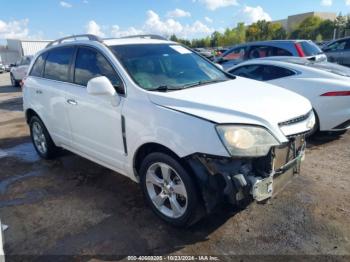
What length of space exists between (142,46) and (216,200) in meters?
2.19

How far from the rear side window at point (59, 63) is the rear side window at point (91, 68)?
0.26m

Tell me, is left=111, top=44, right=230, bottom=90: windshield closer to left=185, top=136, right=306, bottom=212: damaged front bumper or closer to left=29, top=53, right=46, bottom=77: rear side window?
left=185, top=136, right=306, bottom=212: damaged front bumper

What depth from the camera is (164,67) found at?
384cm

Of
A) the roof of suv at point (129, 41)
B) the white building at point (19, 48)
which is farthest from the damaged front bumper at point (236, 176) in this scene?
the white building at point (19, 48)

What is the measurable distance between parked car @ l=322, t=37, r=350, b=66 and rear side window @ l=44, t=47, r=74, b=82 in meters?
11.7

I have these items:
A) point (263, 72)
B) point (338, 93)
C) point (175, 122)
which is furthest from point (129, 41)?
point (338, 93)

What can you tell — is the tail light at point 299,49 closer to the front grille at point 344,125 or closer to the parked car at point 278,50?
the parked car at point 278,50

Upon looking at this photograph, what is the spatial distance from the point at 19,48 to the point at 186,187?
5110cm

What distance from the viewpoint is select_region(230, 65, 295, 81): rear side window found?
610 centimetres

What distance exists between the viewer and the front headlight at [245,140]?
2723 mm

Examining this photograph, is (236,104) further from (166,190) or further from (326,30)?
(326,30)

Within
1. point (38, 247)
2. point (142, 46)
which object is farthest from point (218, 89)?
point (38, 247)

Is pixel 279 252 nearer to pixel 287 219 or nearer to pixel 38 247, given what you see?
pixel 287 219

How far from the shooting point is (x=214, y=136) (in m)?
2.74
